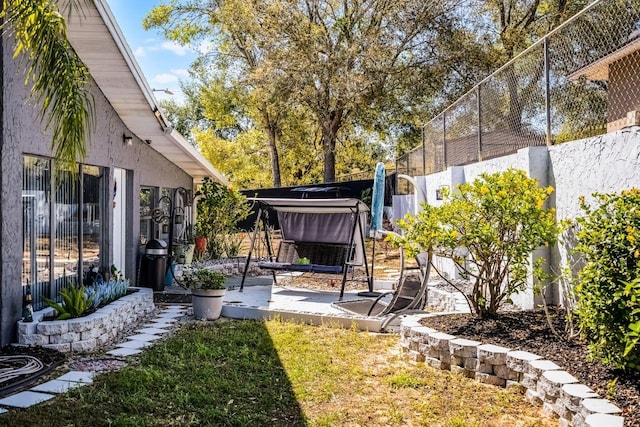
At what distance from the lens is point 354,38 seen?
18609 mm

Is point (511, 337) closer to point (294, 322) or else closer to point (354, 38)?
point (294, 322)

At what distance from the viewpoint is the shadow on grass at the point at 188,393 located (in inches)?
155

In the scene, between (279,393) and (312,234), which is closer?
(279,393)

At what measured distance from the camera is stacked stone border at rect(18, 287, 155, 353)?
5.53 m

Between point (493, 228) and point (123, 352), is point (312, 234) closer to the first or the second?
point (123, 352)

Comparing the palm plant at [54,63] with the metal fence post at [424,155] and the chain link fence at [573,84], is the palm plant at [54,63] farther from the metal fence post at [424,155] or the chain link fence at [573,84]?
the metal fence post at [424,155]

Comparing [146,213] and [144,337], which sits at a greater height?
[146,213]

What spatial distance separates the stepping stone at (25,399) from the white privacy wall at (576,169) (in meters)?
4.52

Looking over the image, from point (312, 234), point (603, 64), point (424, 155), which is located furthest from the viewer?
point (424, 155)

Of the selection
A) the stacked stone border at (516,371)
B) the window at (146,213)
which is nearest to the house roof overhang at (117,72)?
the window at (146,213)

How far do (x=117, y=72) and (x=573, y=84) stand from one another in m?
5.40

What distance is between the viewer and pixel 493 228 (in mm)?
5438

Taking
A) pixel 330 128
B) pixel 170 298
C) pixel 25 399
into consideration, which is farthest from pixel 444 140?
pixel 330 128

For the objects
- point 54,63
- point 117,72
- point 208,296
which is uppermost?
point 117,72
